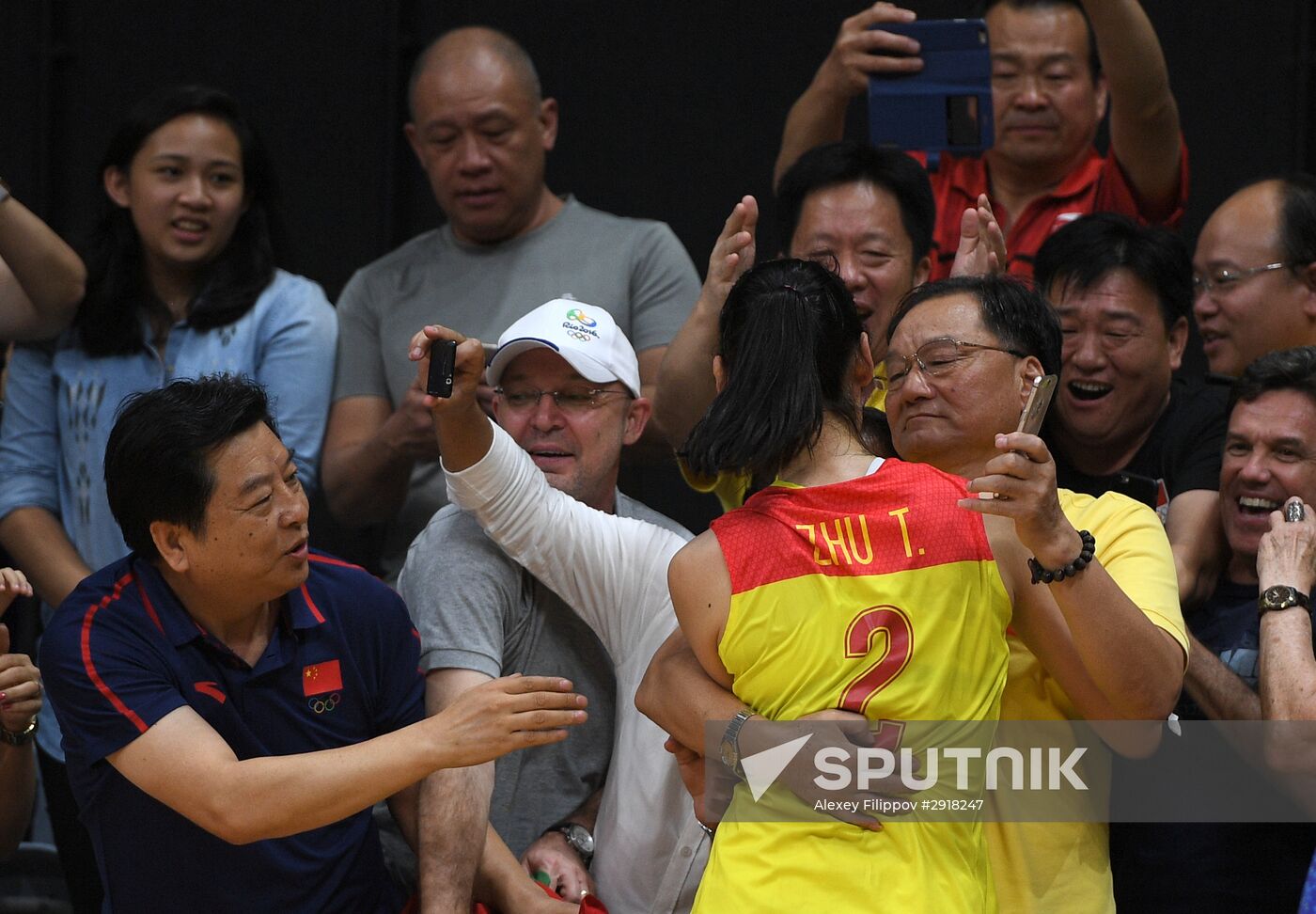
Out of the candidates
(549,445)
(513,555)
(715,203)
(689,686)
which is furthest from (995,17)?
(689,686)

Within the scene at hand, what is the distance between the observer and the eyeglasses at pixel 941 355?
240 cm

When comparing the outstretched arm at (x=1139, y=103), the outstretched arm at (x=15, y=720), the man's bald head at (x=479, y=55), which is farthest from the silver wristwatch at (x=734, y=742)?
the man's bald head at (x=479, y=55)

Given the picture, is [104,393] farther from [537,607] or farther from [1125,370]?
[1125,370]

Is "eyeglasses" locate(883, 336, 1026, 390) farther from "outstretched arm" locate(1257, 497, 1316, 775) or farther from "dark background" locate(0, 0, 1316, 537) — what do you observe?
"dark background" locate(0, 0, 1316, 537)

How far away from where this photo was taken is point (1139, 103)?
321 centimetres

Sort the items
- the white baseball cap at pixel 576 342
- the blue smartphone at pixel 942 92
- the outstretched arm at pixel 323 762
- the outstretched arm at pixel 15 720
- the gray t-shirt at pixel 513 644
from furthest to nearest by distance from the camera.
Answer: the blue smartphone at pixel 942 92, the white baseball cap at pixel 576 342, the gray t-shirt at pixel 513 644, the outstretched arm at pixel 15 720, the outstretched arm at pixel 323 762

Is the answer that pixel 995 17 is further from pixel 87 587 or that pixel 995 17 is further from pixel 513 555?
pixel 87 587

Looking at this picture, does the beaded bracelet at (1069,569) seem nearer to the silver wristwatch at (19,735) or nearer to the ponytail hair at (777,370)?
the ponytail hair at (777,370)

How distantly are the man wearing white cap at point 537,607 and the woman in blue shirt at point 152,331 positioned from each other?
0.66m

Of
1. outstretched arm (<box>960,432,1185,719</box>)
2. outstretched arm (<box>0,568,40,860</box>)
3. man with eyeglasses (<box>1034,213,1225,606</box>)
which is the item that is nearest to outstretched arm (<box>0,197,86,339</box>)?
outstretched arm (<box>0,568,40,860</box>)

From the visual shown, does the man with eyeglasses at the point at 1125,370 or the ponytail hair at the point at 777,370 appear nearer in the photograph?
the ponytail hair at the point at 777,370

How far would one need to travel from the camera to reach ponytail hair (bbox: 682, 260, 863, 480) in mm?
2064

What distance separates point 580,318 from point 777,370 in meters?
0.83

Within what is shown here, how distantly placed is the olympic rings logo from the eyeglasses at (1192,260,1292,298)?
1786 mm
